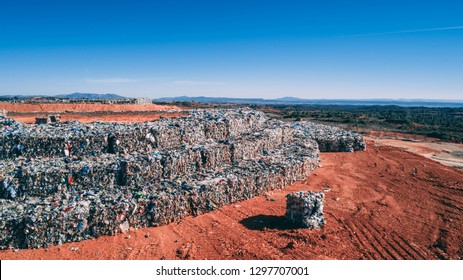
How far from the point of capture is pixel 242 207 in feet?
28.8

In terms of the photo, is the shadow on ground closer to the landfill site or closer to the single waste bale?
the landfill site

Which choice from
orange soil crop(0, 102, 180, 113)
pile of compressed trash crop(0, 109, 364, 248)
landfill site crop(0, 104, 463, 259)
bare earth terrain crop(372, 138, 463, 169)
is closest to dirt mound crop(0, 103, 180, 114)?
orange soil crop(0, 102, 180, 113)

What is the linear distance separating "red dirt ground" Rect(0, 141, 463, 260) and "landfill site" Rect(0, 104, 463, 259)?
0.10 feet

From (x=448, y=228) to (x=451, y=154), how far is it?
13.3 metres

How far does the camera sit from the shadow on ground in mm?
7652

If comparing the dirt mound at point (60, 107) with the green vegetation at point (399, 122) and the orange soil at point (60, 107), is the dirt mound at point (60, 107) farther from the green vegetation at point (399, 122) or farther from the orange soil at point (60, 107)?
the green vegetation at point (399, 122)

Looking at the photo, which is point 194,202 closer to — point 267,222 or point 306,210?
point 267,222

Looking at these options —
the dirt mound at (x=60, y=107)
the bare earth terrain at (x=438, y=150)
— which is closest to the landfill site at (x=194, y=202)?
the bare earth terrain at (x=438, y=150)

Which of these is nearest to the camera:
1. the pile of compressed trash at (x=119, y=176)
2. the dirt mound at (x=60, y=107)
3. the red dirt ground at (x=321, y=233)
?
the red dirt ground at (x=321, y=233)

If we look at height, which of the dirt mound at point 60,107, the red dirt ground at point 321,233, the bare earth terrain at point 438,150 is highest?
the dirt mound at point 60,107

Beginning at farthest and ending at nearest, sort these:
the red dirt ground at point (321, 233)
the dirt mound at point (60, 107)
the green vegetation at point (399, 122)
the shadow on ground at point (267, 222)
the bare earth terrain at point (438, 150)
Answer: the dirt mound at point (60, 107), the green vegetation at point (399, 122), the bare earth terrain at point (438, 150), the shadow on ground at point (267, 222), the red dirt ground at point (321, 233)

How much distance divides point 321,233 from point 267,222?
141 cm

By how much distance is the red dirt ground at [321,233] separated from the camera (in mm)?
6430

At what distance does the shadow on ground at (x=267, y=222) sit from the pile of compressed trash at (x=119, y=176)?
3.71ft
